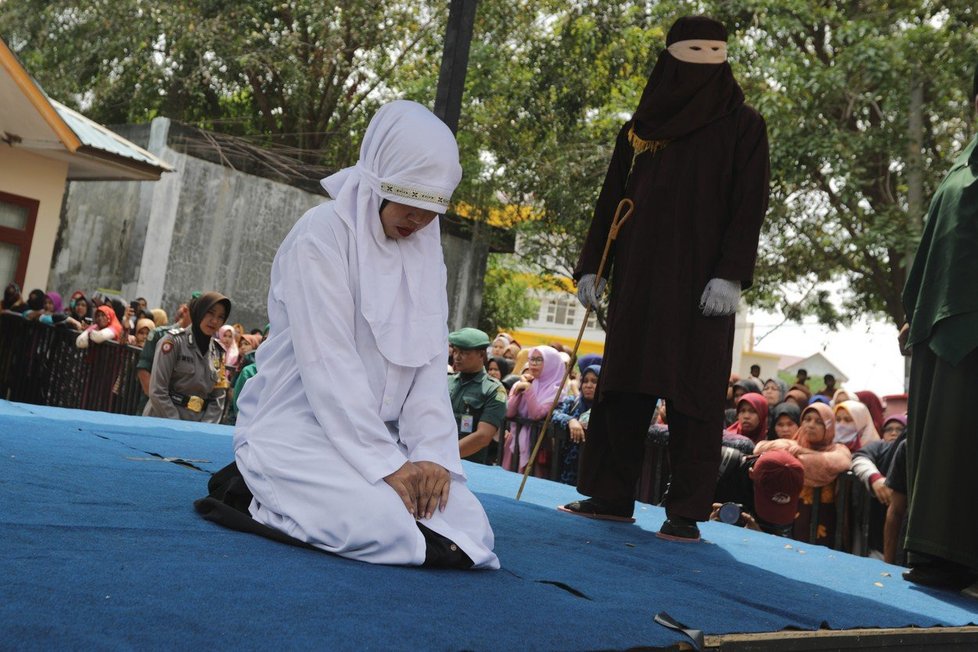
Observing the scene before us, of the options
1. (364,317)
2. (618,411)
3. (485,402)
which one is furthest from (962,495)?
(485,402)

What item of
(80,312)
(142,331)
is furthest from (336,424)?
(80,312)

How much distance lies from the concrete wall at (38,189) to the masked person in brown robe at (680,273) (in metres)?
9.40

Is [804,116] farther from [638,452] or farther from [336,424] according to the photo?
[336,424]

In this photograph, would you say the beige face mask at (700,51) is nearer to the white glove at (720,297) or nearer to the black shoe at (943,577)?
the white glove at (720,297)

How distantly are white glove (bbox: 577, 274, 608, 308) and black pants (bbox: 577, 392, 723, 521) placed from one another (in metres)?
0.39

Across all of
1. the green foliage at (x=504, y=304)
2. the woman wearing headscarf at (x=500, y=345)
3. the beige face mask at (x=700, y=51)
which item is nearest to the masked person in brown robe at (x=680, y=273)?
the beige face mask at (x=700, y=51)

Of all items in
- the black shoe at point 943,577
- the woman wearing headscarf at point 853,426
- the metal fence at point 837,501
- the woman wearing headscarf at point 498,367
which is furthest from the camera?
the woman wearing headscarf at point 498,367

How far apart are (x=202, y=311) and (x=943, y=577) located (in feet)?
16.1

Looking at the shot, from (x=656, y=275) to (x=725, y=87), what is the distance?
0.84 meters

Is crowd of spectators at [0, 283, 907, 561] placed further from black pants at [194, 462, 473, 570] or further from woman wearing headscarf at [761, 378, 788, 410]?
black pants at [194, 462, 473, 570]

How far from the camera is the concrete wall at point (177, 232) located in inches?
598

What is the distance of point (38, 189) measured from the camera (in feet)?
38.9

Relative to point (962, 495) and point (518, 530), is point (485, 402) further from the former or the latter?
point (962, 495)

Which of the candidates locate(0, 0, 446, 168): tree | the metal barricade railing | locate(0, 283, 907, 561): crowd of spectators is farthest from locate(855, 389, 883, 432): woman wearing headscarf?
locate(0, 0, 446, 168): tree
